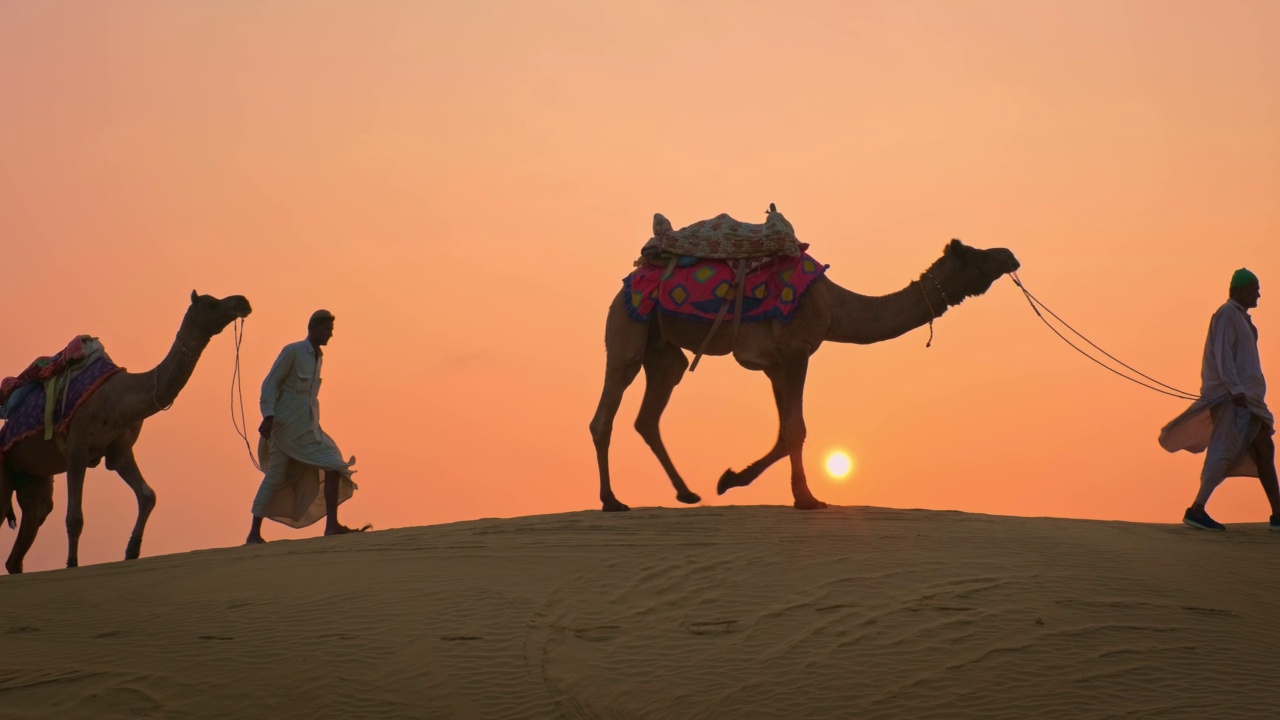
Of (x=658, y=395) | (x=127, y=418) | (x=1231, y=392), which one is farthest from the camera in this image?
(x=127, y=418)

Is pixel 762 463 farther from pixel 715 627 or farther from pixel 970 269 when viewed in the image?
pixel 715 627

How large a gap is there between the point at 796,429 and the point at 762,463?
2.03 feet

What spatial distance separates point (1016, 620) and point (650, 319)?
509 centimetres

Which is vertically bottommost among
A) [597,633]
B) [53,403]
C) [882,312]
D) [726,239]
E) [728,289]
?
[597,633]

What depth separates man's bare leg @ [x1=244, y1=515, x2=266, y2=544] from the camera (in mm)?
13609

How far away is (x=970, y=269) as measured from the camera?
1286 cm

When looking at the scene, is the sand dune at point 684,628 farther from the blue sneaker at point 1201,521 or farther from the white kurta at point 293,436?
the white kurta at point 293,436

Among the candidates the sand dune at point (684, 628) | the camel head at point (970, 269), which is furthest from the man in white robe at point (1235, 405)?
the camel head at point (970, 269)

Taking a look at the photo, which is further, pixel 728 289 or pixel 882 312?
pixel 882 312

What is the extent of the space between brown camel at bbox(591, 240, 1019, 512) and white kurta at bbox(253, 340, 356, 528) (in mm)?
2657

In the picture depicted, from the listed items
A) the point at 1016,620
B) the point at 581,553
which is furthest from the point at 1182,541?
the point at 581,553

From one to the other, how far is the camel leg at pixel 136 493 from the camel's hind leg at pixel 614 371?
14.4ft

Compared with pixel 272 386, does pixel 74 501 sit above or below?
below

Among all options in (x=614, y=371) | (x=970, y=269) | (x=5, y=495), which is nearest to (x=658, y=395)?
(x=614, y=371)
